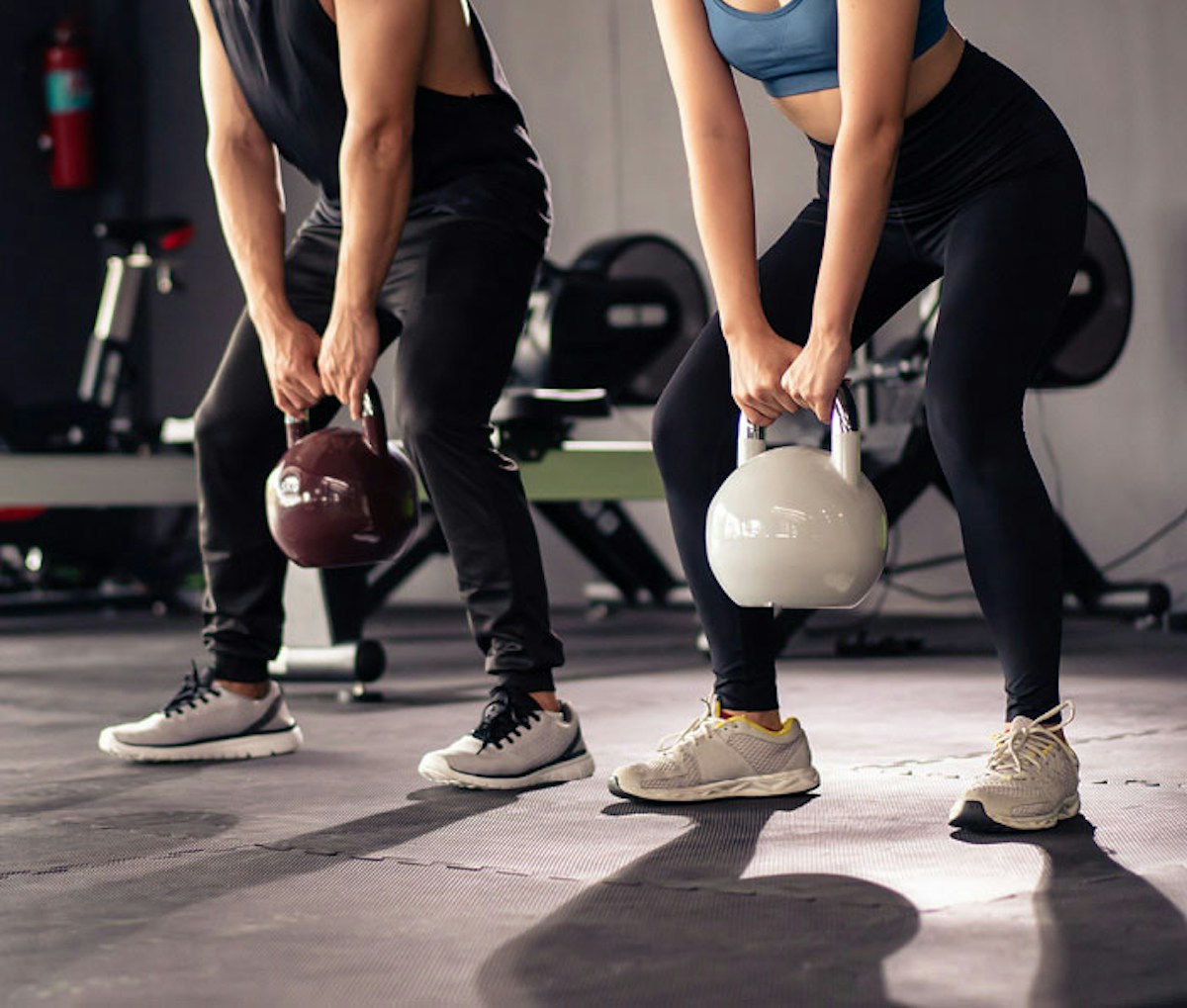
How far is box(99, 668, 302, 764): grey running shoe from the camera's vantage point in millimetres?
2281

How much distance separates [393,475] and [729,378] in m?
0.47

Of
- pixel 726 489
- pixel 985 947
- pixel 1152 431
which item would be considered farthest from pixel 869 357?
pixel 985 947

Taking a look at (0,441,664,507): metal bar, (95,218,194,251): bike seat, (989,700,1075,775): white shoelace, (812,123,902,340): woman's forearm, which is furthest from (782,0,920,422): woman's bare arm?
(95,218,194,251): bike seat

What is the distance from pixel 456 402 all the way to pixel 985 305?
2.22ft

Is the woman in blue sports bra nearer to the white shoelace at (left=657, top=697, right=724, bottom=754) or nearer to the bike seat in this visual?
the white shoelace at (left=657, top=697, right=724, bottom=754)

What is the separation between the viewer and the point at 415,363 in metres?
2.05

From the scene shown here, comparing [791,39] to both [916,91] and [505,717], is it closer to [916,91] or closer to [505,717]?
[916,91]

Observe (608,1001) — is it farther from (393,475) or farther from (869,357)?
(869,357)

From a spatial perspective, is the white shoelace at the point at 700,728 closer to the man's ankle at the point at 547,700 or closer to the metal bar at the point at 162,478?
the man's ankle at the point at 547,700

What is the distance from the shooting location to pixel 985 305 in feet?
5.56

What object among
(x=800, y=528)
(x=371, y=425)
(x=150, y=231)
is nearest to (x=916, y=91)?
(x=800, y=528)

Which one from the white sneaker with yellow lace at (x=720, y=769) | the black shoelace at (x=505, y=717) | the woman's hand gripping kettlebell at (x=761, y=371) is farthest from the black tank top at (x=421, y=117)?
the white sneaker with yellow lace at (x=720, y=769)

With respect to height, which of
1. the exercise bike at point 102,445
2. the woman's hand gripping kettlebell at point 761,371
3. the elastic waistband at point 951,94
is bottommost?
the exercise bike at point 102,445

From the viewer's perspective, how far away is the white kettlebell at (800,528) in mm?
1600
